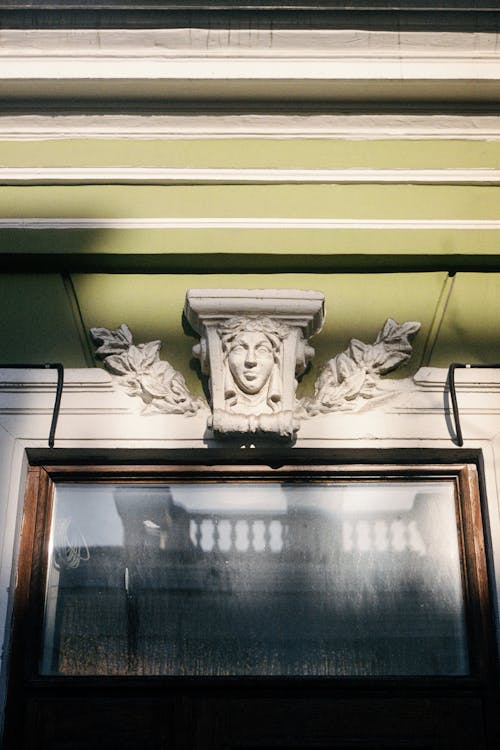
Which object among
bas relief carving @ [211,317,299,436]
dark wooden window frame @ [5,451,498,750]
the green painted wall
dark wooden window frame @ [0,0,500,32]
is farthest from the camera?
dark wooden window frame @ [0,0,500,32]

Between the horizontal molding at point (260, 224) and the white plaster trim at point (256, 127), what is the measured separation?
0.38 m

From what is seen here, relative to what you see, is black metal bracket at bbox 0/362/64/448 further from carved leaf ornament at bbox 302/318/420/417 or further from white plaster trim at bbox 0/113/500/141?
white plaster trim at bbox 0/113/500/141

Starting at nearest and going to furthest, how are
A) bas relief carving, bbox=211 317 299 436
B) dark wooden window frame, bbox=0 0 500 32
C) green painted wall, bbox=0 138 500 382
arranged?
bas relief carving, bbox=211 317 299 436 < green painted wall, bbox=0 138 500 382 < dark wooden window frame, bbox=0 0 500 32

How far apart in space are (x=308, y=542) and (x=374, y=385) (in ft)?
1.90

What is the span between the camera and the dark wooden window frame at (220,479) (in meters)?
2.86

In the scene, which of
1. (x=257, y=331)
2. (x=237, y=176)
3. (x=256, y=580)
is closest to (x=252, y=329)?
(x=257, y=331)

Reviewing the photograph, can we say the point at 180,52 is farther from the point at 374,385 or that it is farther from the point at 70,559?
the point at 70,559

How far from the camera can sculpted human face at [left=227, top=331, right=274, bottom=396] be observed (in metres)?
3.06

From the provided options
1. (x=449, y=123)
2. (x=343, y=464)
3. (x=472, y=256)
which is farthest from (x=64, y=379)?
(x=449, y=123)

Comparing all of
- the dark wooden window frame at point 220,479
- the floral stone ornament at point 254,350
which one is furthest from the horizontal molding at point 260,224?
the dark wooden window frame at point 220,479

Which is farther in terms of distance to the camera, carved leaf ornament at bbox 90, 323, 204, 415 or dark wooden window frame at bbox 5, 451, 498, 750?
carved leaf ornament at bbox 90, 323, 204, 415

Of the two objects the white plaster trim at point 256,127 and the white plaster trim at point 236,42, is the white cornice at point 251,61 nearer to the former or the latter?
the white plaster trim at point 236,42

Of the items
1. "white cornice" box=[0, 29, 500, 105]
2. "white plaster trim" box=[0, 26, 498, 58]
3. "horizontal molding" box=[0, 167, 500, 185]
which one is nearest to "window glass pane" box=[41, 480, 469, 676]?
"horizontal molding" box=[0, 167, 500, 185]
